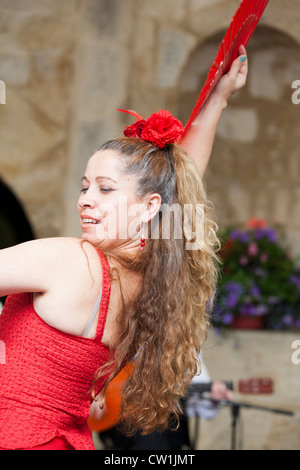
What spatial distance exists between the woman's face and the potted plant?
221 centimetres

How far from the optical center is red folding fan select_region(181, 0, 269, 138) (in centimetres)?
151

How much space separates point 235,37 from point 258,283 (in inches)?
91.0

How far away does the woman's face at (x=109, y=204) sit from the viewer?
136cm

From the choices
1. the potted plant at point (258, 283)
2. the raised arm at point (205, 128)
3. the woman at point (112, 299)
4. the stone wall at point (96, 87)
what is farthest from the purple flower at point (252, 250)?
the woman at point (112, 299)

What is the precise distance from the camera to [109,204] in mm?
1356

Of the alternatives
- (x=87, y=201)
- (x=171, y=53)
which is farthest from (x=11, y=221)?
(x=87, y=201)

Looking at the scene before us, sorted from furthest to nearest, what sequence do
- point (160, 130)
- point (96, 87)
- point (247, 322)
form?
1. point (247, 322)
2. point (96, 87)
3. point (160, 130)

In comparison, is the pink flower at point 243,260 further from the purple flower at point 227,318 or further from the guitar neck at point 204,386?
the guitar neck at point 204,386

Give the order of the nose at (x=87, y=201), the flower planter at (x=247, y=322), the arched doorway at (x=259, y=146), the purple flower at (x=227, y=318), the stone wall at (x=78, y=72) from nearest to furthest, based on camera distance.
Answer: the nose at (x=87, y=201) → the stone wall at (x=78, y=72) → the purple flower at (x=227, y=318) → the flower planter at (x=247, y=322) → the arched doorway at (x=259, y=146)

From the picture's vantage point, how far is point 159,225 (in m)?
1.43

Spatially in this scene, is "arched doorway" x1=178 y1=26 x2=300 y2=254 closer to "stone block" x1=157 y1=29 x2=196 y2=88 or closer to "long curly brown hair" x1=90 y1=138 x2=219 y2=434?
"stone block" x1=157 y1=29 x2=196 y2=88

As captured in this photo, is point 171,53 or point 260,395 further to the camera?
→ point 171,53

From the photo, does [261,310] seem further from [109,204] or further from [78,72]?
[109,204]

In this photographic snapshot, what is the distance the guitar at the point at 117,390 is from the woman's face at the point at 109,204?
3.46ft
